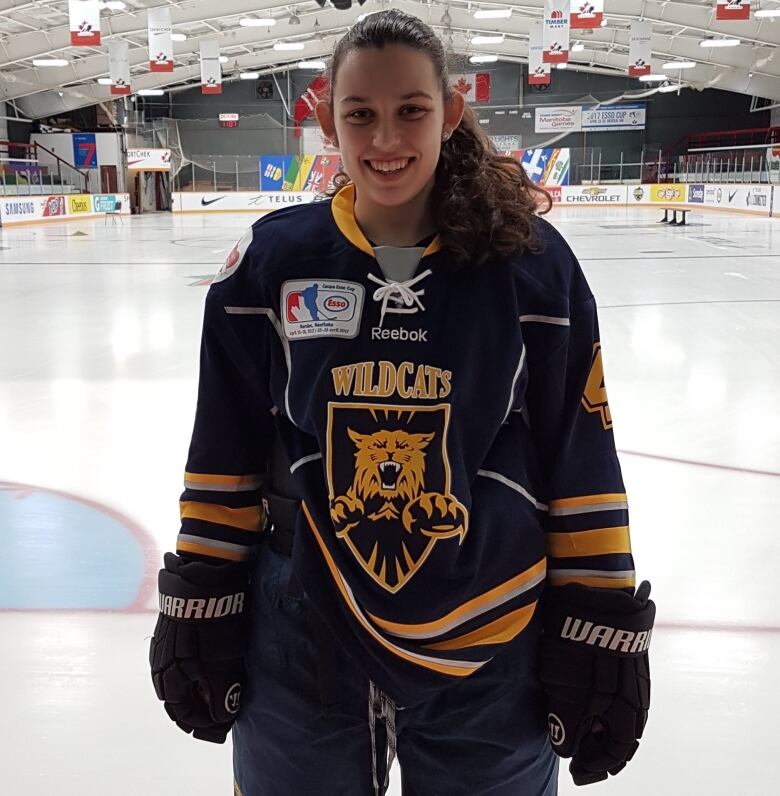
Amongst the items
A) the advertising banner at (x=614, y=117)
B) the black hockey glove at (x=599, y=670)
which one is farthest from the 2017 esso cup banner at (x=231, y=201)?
the black hockey glove at (x=599, y=670)

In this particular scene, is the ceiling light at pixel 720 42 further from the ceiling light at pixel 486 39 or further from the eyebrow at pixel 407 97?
the eyebrow at pixel 407 97

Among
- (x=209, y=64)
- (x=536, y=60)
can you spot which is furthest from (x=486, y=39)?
(x=209, y=64)

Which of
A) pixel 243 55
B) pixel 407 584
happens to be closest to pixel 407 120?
pixel 407 584

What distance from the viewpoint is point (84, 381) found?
5.03 metres

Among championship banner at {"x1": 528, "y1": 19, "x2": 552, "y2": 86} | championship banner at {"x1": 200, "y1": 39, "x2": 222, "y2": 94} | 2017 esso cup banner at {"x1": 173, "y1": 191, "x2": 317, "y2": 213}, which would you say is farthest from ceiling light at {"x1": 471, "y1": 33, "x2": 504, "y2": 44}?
championship banner at {"x1": 200, "y1": 39, "x2": 222, "y2": 94}

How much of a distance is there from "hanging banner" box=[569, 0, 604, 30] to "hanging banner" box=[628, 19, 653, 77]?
5.08 m

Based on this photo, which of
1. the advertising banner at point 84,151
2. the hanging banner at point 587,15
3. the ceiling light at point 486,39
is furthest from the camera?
the advertising banner at point 84,151

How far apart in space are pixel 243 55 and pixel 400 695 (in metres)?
33.3

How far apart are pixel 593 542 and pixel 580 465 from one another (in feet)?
0.32

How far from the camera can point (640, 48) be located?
22.2 m

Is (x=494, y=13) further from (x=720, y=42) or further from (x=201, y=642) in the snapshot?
(x=201, y=642)

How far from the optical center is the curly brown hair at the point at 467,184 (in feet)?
3.42

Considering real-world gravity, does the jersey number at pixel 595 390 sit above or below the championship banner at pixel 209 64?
below

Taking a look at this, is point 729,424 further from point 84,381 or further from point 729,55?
point 729,55
